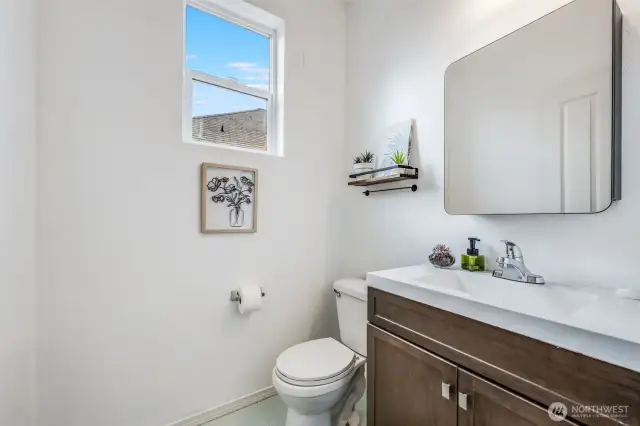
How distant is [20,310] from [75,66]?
3.45 feet

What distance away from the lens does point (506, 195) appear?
1.29 m

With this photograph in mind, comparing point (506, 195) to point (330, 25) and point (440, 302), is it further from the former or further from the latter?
point (330, 25)

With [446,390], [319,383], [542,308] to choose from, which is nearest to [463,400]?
[446,390]

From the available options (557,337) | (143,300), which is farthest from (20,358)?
(557,337)

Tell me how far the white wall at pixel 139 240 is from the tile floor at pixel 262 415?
0.10 m

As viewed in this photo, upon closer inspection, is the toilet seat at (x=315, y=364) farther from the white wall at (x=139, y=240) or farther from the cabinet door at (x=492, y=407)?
the cabinet door at (x=492, y=407)

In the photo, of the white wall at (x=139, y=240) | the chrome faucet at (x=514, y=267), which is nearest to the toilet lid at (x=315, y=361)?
the white wall at (x=139, y=240)

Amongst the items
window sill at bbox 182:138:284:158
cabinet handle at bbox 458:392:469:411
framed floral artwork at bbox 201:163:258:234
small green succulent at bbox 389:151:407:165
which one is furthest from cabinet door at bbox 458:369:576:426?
window sill at bbox 182:138:284:158

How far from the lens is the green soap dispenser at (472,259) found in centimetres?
136

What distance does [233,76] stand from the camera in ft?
6.24

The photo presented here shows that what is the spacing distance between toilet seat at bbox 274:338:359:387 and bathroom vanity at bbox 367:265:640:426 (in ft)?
0.69

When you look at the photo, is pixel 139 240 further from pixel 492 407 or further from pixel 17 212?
pixel 492 407

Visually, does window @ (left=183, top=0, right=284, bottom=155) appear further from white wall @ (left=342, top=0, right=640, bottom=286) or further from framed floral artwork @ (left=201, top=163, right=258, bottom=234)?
white wall @ (left=342, top=0, right=640, bottom=286)

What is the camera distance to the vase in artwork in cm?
176
